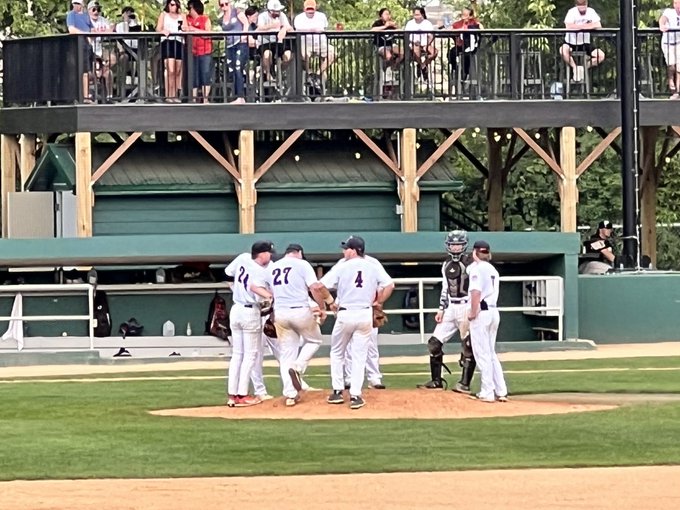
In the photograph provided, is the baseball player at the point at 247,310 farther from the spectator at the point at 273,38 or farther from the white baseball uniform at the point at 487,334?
the spectator at the point at 273,38

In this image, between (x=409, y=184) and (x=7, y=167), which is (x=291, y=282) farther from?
(x=7, y=167)

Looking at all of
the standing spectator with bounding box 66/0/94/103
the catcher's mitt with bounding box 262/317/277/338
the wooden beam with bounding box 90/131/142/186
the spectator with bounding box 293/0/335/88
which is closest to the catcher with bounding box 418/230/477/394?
the catcher's mitt with bounding box 262/317/277/338

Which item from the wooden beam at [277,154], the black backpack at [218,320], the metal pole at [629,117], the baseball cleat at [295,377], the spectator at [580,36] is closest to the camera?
the baseball cleat at [295,377]

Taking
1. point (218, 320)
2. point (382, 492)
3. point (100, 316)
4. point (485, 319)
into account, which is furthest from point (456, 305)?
point (100, 316)

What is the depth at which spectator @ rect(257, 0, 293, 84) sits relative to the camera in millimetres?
32094

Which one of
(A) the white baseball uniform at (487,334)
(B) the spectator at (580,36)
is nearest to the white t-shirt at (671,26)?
(B) the spectator at (580,36)

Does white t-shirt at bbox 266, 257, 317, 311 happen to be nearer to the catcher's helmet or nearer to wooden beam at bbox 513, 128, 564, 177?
the catcher's helmet

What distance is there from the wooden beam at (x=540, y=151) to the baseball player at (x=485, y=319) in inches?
496

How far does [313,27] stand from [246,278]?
1316 centimetres

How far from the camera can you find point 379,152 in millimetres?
32656

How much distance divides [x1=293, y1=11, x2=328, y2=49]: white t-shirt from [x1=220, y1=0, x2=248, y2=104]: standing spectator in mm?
995

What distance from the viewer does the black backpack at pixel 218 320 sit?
1230 inches

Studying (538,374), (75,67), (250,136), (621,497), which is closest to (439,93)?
(250,136)

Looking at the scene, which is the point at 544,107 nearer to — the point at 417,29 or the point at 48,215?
the point at 417,29
